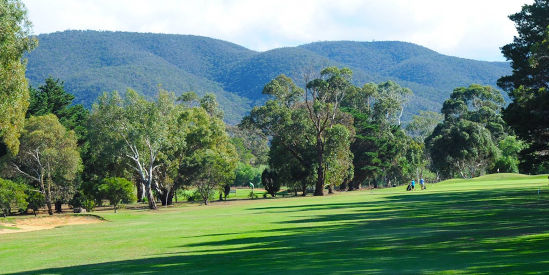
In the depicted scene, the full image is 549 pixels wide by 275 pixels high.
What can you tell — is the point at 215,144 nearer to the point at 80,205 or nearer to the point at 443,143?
the point at 80,205

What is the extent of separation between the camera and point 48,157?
199ft

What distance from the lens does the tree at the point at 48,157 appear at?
197 ft

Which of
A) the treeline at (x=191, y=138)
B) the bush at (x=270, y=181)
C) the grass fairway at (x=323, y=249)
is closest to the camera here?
the grass fairway at (x=323, y=249)

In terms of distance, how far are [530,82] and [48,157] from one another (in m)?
45.0

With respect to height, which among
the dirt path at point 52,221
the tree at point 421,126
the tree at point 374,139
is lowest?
the dirt path at point 52,221

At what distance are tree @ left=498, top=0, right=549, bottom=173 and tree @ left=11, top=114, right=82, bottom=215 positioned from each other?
1647 inches

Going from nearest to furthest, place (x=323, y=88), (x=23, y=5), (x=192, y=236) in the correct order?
1. (x=192, y=236)
2. (x=23, y=5)
3. (x=323, y=88)

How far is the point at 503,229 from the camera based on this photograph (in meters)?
18.2

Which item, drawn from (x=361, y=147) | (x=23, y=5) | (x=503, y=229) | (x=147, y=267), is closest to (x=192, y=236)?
(x=147, y=267)

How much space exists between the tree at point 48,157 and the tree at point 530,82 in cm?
4184

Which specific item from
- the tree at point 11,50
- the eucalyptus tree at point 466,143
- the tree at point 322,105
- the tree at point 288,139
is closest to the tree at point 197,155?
the tree at point 288,139

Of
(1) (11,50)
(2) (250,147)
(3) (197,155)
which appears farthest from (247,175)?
(1) (11,50)

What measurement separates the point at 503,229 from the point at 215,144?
56087 millimetres

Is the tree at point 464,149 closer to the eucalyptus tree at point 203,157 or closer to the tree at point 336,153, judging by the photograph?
the tree at point 336,153
